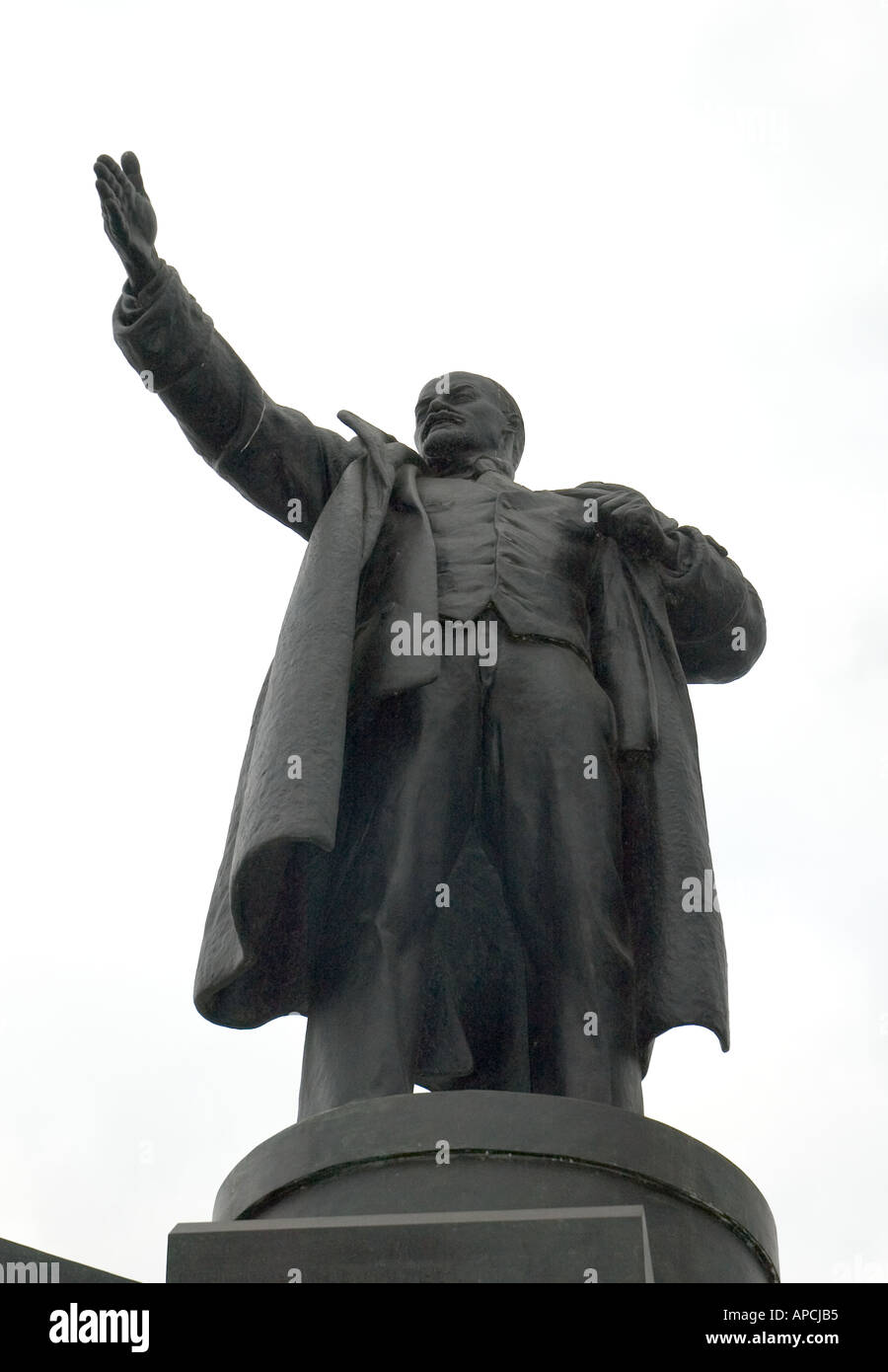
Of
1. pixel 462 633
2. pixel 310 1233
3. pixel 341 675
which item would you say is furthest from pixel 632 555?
pixel 310 1233

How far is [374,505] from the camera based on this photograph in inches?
312

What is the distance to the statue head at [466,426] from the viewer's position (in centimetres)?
874

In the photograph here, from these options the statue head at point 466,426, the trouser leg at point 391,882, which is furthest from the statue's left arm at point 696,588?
the trouser leg at point 391,882

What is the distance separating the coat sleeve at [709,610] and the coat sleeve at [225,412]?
4.48ft

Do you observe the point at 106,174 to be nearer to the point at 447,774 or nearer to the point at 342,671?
the point at 342,671

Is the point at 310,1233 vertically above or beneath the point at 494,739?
beneath

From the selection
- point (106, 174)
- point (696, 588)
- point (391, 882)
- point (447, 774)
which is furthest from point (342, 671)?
point (106, 174)

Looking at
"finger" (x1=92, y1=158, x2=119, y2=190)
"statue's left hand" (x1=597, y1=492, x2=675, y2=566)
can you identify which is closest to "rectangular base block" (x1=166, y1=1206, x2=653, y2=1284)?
"statue's left hand" (x1=597, y1=492, x2=675, y2=566)

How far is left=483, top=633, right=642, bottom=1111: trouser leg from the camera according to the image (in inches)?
268

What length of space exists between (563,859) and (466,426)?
7.95 ft

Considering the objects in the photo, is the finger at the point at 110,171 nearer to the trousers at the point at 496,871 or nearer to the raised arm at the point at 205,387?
the raised arm at the point at 205,387
